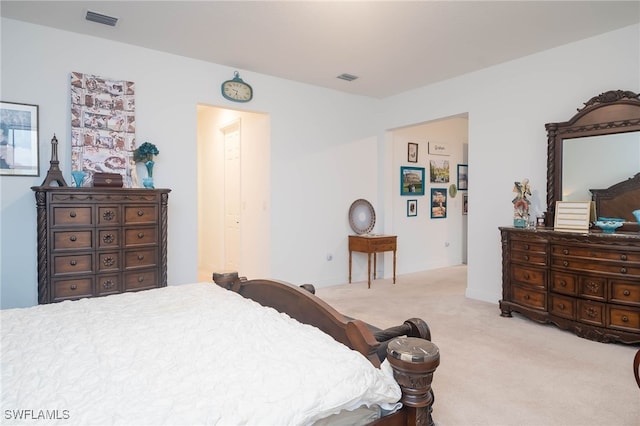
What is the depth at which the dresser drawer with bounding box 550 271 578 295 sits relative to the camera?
338 centimetres

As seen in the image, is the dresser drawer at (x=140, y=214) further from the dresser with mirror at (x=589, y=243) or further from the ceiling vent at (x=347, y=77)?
the dresser with mirror at (x=589, y=243)

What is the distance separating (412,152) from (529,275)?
125 inches

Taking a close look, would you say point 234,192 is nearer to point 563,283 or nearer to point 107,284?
point 107,284

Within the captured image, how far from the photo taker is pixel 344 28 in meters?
3.48

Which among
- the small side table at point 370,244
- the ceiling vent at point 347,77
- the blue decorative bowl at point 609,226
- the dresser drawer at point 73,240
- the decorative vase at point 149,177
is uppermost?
the ceiling vent at point 347,77

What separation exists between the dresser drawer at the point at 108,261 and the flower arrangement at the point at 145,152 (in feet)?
3.63

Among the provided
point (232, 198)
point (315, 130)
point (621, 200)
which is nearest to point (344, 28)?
point (315, 130)

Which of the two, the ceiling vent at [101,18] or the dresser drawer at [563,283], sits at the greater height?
the ceiling vent at [101,18]

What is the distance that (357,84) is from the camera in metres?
5.24

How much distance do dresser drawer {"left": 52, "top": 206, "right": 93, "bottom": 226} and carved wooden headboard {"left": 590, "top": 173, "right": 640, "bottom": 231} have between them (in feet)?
15.3

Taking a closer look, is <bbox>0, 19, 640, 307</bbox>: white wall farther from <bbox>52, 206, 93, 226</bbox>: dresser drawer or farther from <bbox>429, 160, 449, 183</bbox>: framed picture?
<bbox>429, 160, 449, 183</bbox>: framed picture

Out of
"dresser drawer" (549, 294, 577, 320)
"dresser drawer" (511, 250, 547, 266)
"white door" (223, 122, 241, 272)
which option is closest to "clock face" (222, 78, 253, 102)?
"white door" (223, 122, 241, 272)

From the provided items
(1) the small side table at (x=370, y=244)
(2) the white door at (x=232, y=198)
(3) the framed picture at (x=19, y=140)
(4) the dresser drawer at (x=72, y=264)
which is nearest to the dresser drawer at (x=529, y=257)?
(1) the small side table at (x=370, y=244)

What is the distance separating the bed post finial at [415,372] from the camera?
Answer: 1186 mm
